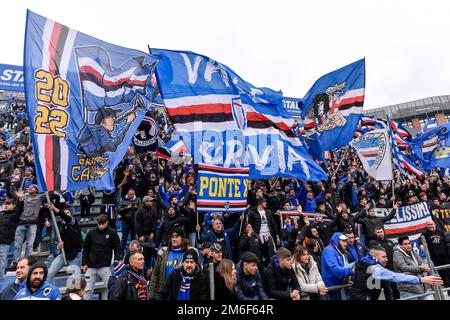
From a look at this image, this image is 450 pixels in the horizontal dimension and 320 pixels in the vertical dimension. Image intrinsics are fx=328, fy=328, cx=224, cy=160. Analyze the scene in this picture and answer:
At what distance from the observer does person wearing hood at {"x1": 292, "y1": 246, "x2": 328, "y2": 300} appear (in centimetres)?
506

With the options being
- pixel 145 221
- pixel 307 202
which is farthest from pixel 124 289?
pixel 307 202

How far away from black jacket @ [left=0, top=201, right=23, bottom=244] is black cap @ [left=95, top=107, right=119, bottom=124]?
2.94 m

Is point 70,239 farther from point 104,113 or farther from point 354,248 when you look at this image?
point 354,248

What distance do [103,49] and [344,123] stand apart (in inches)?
279

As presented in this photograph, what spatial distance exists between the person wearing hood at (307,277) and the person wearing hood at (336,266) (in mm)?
284

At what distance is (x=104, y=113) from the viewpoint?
603cm

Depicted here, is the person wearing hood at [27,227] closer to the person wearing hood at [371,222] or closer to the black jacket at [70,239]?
the black jacket at [70,239]

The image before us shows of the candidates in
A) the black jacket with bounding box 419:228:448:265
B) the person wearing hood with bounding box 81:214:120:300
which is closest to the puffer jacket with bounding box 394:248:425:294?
the black jacket with bounding box 419:228:448:265

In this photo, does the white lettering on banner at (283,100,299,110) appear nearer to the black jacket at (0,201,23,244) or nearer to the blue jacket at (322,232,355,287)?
the blue jacket at (322,232,355,287)

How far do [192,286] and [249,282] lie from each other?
2.94 feet

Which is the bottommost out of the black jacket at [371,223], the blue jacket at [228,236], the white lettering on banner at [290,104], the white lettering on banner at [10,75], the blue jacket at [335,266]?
the blue jacket at [335,266]

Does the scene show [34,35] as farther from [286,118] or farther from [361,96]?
[361,96]

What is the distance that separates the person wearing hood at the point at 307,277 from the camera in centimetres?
506

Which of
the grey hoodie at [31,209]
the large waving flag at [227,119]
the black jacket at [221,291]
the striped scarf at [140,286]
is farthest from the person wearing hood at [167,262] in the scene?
the grey hoodie at [31,209]
